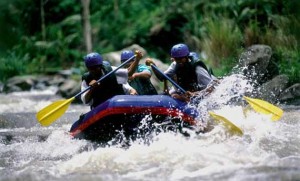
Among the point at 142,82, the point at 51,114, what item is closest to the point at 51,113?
the point at 51,114

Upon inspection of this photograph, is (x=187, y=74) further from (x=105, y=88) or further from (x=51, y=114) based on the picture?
(x=51, y=114)

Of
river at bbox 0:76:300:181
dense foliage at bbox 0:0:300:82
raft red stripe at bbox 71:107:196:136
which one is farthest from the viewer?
dense foliage at bbox 0:0:300:82

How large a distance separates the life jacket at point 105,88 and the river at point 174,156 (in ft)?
1.94

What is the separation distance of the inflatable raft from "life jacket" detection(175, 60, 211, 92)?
27.2 inches

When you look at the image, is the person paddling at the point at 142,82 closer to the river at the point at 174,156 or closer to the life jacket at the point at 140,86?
the life jacket at the point at 140,86

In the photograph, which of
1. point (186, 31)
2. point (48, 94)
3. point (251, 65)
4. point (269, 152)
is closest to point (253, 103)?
point (269, 152)

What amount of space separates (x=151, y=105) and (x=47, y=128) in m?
3.82

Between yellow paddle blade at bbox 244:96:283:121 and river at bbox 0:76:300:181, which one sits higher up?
yellow paddle blade at bbox 244:96:283:121

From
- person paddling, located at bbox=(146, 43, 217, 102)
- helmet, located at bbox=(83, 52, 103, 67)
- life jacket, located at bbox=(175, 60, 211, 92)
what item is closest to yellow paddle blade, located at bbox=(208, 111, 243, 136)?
person paddling, located at bbox=(146, 43, 217, 102)

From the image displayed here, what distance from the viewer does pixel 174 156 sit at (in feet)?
19.7

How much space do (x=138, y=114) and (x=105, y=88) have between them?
2.58ft

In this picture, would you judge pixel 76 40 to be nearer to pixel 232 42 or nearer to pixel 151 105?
pixel 232 42

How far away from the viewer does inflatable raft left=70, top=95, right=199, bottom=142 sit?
21.9ft

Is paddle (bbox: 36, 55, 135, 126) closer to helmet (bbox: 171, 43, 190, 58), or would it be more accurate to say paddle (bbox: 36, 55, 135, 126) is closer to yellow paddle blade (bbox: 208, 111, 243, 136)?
helmet (bbox: 171, 43, 190, 58)
